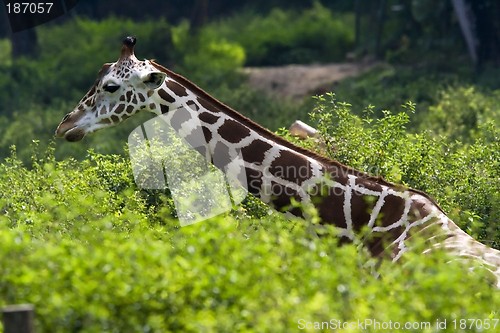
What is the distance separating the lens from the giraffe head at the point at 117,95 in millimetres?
9703

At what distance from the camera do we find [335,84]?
2797cm

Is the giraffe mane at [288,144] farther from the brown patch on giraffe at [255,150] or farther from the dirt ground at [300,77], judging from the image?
the dirt ground at [300,77]

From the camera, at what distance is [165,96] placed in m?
9.67

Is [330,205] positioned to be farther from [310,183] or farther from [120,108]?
[120,108]

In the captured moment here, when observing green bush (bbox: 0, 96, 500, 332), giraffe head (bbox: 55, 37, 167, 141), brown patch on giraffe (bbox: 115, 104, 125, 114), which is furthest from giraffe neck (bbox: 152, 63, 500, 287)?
green bush (bbox: 0, 96, 500, 332)

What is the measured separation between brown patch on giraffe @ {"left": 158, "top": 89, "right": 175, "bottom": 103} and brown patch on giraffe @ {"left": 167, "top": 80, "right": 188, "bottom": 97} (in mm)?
51

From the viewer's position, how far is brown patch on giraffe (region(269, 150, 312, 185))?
9.41 metres

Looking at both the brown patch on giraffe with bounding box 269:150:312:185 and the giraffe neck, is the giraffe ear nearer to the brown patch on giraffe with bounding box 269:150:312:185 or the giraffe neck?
→ the giraffe neck

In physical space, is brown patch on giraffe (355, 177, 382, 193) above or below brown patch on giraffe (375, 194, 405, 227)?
above

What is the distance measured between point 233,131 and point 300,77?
63.0 ft

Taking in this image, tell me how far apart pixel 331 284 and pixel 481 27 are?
2220cm

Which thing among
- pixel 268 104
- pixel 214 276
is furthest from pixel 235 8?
pixel 214 276

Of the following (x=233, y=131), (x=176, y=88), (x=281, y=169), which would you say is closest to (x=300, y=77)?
(x=176, y=88)

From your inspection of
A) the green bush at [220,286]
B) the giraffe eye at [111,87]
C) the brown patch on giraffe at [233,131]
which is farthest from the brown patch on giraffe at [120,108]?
the green bush at [220,286]
